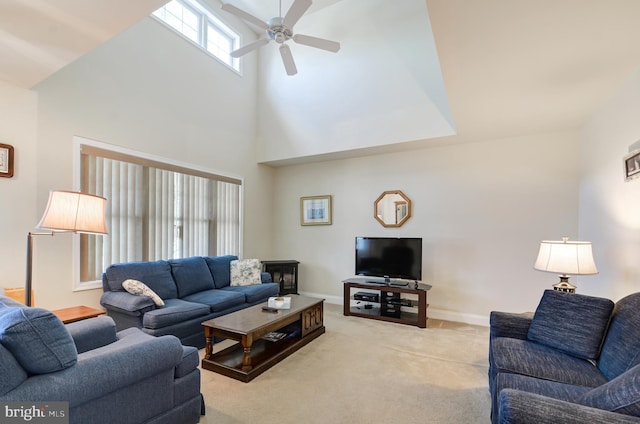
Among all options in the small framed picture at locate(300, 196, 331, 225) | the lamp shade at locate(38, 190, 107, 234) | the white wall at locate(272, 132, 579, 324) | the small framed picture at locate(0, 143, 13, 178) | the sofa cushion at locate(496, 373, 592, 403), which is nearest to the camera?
the sofa cushion at locate(496, 373, 592, 403)

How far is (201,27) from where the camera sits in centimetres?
466

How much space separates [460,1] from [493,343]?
2.25 m

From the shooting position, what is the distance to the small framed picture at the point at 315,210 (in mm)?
5395

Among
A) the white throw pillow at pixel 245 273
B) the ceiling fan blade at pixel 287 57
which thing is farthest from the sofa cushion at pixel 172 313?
the ceiling fan blade at pixel 287 57

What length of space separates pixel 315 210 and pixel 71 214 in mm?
3790

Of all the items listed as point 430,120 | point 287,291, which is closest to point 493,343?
point 430,120

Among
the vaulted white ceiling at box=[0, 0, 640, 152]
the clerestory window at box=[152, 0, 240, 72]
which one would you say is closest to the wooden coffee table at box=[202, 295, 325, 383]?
the vaulted white ceiling at box=[0, 0, 640, 152]

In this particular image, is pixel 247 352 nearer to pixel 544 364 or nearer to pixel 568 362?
pixel 544 364

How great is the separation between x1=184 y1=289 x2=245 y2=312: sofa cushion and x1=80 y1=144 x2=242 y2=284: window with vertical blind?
0.82 m

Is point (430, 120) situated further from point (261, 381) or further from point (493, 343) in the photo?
point (261, 381)

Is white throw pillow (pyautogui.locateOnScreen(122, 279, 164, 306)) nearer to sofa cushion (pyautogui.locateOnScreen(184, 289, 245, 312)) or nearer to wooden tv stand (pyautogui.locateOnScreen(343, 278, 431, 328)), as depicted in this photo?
sofa cushion (pyautogui.locateOnScreen(184, 289, 245, 312))

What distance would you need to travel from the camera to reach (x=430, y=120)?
13.4ft

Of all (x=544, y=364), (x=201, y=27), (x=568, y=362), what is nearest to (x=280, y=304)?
(x=544, y=364)

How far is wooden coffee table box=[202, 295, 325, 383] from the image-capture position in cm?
259
